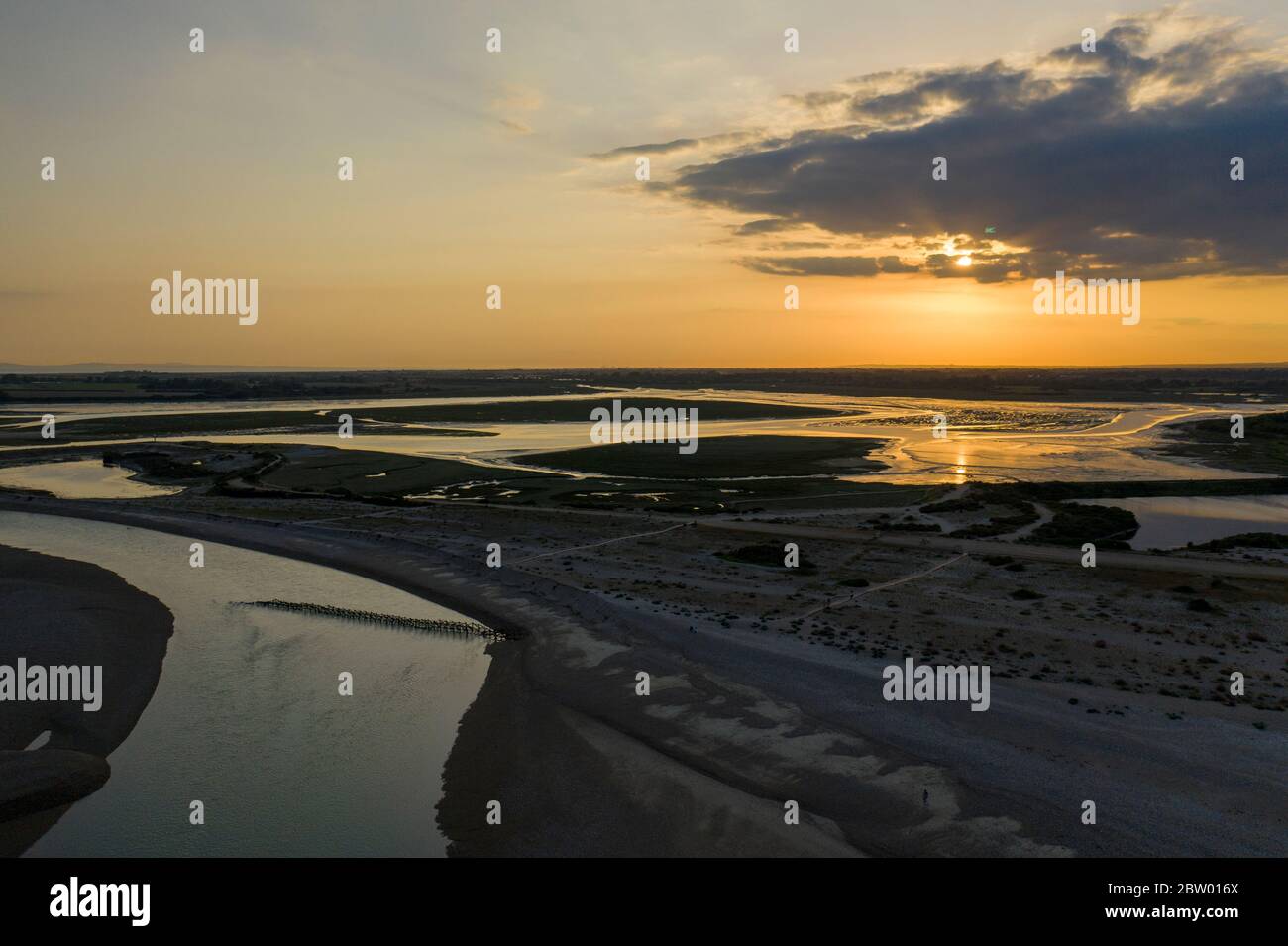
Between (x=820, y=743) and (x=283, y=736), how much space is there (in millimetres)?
15380

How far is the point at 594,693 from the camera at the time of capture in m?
27.8

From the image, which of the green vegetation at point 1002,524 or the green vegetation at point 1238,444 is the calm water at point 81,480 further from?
the green vegetation at point 1238,444

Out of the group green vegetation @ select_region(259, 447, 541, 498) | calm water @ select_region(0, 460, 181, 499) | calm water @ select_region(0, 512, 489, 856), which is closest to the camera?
calm water @ select_region(0, 512, 489, 856)

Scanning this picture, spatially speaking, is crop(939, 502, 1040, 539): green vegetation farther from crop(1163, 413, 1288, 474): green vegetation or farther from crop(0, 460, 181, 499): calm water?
crop(0, 460, 181, 499): calm water

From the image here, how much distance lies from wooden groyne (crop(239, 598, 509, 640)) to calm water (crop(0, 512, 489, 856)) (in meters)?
0.79

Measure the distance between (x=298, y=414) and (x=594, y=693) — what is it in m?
145

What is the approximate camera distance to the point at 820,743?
23.7 metres

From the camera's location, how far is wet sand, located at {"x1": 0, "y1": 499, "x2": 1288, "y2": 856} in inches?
749

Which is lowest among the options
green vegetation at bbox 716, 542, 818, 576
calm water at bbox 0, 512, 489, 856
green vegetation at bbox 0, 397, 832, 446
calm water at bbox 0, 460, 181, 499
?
calm water at bbox 0, 512, 489, 856

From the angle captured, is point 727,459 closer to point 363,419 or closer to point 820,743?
point 820,743

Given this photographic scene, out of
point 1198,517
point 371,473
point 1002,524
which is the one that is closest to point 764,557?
point 1002,524

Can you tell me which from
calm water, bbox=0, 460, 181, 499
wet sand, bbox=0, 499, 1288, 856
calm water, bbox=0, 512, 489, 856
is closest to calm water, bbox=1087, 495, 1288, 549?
wet sand, bbox=0, 499, 1288, 856

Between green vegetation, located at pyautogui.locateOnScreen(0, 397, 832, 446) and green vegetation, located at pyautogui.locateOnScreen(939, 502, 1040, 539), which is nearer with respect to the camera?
green vegetation, located at pyautogui.locateOnScreen(939, 502, 1040, 539)
